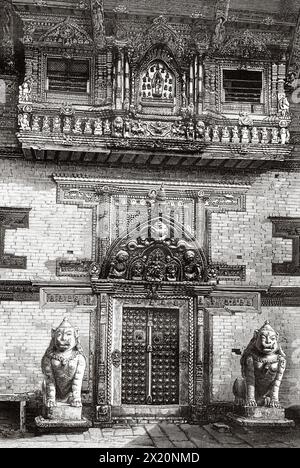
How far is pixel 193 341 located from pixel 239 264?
5.44 feet

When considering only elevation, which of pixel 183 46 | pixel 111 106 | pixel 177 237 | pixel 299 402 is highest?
pixel 183 46

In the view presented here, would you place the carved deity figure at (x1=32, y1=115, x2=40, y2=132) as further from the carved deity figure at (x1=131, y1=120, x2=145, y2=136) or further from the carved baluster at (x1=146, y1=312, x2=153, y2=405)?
the carved baluster at (x1=146, y1=312, x2=153, y2=405)

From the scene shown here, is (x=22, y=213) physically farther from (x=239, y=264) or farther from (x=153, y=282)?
(x=239, y=264)

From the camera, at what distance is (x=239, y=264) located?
11961 mm

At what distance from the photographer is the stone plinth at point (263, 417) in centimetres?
1052

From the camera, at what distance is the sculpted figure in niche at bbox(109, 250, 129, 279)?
1157 cm

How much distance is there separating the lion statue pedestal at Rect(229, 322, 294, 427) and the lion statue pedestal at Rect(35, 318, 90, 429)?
107 inches

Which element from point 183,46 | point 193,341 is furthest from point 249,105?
point 193,341

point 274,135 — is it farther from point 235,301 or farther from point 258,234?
point 235,301

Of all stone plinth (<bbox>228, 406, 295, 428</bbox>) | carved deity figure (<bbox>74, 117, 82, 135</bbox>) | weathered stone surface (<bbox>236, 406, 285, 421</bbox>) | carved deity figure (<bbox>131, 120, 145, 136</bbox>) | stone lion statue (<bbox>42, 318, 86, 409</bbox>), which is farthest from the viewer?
carved deity figure (<bbox>131, 120, 145, 136</bbox>)

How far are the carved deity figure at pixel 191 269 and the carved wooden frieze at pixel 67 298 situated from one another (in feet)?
5.73

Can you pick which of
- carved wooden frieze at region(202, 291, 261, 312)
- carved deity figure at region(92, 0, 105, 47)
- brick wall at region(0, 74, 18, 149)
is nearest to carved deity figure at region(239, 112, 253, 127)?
carved deity figure at region(92, 0, 105, 47)

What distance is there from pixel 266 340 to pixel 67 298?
355 centimetres

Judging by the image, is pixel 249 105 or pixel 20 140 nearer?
pixel 20 140
